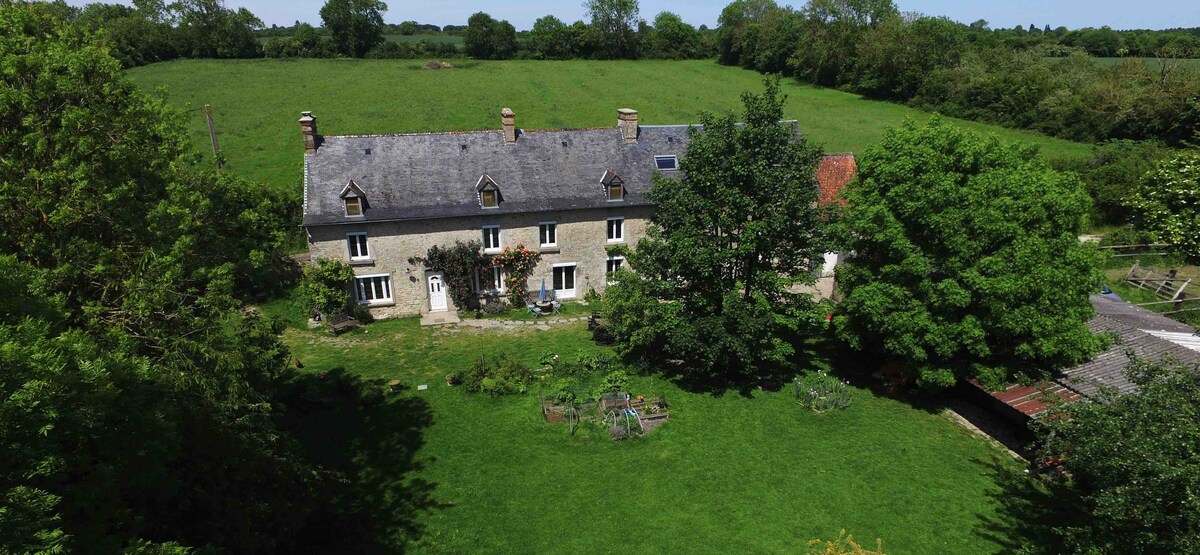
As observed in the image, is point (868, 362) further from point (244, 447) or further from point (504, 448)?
point (244, 447)

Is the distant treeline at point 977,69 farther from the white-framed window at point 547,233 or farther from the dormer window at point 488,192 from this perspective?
the dormer window at point 488,192

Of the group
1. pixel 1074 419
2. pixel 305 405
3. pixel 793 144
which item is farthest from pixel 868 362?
pixel 305 405

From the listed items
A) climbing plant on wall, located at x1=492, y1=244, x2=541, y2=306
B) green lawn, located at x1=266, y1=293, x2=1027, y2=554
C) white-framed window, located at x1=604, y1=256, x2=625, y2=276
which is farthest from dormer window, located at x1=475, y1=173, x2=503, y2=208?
green lawn, located at x1=266, y1=293, x2=1027, y2=554

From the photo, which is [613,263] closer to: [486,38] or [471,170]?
[471,170]

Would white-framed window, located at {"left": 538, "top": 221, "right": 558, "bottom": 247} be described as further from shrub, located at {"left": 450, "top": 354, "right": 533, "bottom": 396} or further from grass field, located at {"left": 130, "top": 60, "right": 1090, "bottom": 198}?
grass field, located at {"left": 130, "top": 60, "right": 1090, "bottom": 198}

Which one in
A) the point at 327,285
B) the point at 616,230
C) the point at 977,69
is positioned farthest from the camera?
the point at 977,69

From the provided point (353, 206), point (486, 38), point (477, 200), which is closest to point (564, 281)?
point (477, 200)

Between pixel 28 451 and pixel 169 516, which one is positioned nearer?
pixel 28 451
